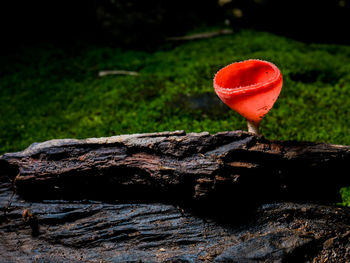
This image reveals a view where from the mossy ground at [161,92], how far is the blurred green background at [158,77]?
0.6 inches

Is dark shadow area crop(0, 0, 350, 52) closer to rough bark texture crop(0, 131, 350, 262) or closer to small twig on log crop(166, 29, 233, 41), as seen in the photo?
small twig on log crop(166, 29, 233, 41)

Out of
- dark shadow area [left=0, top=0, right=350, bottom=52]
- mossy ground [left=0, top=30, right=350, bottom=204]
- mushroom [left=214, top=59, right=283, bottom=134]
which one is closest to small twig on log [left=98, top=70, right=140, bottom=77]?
mossy ground [left=0, top=30, right=350, bottom=204]

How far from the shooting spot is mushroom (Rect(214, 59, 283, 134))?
1.72 m

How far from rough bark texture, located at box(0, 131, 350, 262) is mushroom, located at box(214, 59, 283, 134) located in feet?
0.60

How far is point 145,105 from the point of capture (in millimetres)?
3834

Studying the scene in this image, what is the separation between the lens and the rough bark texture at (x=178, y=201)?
1.75m

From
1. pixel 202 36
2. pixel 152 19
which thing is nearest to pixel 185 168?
pixel 202 36

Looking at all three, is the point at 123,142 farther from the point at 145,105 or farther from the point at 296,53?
the point at 296,53

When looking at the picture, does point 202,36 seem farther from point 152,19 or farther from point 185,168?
point 185,168

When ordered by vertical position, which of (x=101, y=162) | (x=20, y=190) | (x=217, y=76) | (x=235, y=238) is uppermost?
(x=217, y=76)

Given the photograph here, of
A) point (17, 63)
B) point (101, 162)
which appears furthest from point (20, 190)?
point (17, 63)

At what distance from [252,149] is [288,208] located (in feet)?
1.43

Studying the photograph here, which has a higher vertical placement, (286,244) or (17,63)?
(17,63)

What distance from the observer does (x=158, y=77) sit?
4.50m
